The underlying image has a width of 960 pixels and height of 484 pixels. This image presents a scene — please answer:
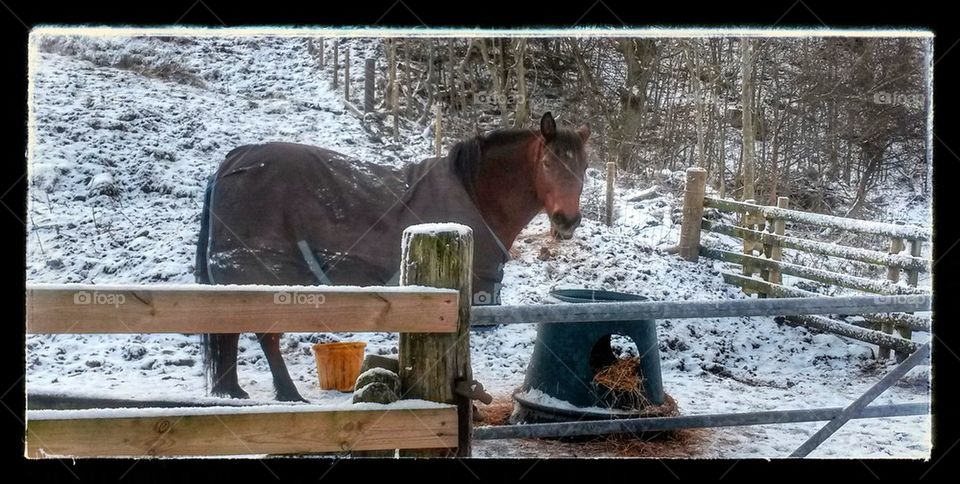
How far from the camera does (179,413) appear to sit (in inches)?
72.7

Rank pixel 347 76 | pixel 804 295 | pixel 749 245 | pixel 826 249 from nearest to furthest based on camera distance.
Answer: pixel 826 249
pixel 804 295
pixel 749 245
pixel 347 76

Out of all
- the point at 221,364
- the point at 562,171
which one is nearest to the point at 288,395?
the point at 221,364

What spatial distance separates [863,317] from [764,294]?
104 cm

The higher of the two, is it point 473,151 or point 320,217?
point 473,151

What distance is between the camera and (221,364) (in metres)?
4.47

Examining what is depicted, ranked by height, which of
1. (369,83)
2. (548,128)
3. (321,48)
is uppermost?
(321,48)

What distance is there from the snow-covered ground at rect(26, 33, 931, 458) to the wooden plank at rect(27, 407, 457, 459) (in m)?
0.42

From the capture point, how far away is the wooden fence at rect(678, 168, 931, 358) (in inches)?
240

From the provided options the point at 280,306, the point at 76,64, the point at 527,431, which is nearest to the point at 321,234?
the point at 527,431

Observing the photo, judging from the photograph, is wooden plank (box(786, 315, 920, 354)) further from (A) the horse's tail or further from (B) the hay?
(A) the horse's tail

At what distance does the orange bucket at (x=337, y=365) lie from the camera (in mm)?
5027

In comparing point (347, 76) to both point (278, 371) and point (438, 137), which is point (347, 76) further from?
point (278, 371)

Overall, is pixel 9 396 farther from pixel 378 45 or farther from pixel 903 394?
pixel 378 45

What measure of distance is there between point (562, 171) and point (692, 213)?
13.3 feet
